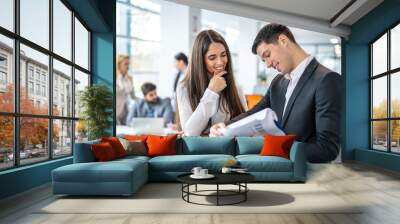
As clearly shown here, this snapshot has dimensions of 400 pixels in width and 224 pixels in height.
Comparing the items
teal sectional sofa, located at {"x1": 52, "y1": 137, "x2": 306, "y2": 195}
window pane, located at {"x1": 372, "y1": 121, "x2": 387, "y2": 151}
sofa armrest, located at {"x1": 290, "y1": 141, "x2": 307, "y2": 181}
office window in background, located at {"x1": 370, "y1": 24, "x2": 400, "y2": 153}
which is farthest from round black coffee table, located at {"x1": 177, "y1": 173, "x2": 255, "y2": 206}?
window pane, located at {"x1": 372, "y1": 121, "x2": 387, "y2": 151}

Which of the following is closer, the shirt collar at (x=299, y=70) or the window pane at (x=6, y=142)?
the window pane at (x=6, y=142)

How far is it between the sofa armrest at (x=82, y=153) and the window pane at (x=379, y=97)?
5.99m

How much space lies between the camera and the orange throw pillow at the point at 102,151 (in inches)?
216

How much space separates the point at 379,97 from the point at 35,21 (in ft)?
22.3

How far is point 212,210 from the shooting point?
13.5ft

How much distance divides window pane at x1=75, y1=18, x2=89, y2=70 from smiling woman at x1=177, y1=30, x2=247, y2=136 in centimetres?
213

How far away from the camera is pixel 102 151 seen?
5523 millimetres

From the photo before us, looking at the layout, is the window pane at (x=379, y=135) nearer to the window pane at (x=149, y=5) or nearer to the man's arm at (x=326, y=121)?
the man's arm at (x=326, y=121)

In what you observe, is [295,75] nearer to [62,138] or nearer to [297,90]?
[297,90]

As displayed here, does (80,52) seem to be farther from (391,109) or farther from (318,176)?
(391,109)

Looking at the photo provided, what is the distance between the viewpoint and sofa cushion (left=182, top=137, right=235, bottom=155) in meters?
6.55

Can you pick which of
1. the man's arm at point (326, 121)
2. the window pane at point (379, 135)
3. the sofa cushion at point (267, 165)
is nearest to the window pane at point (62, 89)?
the sofa cushion at point (267, 165)

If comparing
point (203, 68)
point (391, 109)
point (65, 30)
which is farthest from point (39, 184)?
point (391, 109)

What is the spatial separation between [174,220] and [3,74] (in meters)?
2.73
